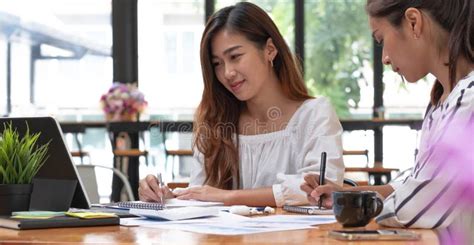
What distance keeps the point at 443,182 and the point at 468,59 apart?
308mm

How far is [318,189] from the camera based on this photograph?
205 cm

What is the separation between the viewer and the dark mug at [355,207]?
1632 millimetres

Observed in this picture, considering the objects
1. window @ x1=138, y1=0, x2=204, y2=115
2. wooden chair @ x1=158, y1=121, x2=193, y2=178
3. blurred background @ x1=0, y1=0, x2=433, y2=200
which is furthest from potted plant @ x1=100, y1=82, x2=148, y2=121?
window @ x1=138, y1=0, x2=204, y2=115

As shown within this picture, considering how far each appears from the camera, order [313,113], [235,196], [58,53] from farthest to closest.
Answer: [58,53], [313,113], [235,196]

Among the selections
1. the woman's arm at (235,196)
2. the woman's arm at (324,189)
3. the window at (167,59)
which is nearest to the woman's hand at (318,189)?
the woman's arm at (324,189)

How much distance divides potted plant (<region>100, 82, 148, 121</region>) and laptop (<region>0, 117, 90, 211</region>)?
6985 mm

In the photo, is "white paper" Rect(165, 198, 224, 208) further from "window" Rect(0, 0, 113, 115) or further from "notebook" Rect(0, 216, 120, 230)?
"window" Rect(0, 0, 113, 115)

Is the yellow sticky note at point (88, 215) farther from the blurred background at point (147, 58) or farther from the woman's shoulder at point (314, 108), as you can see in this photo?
the blurred background at point (147, 58)

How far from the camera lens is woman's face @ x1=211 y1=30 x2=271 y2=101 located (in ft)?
9.06

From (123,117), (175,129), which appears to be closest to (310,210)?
(175,129)

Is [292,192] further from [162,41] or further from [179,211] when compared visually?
[162,41]

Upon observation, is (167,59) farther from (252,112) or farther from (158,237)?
(158,237)

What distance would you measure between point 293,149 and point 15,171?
1085 millimetres

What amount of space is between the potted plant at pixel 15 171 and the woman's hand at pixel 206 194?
617 mm
